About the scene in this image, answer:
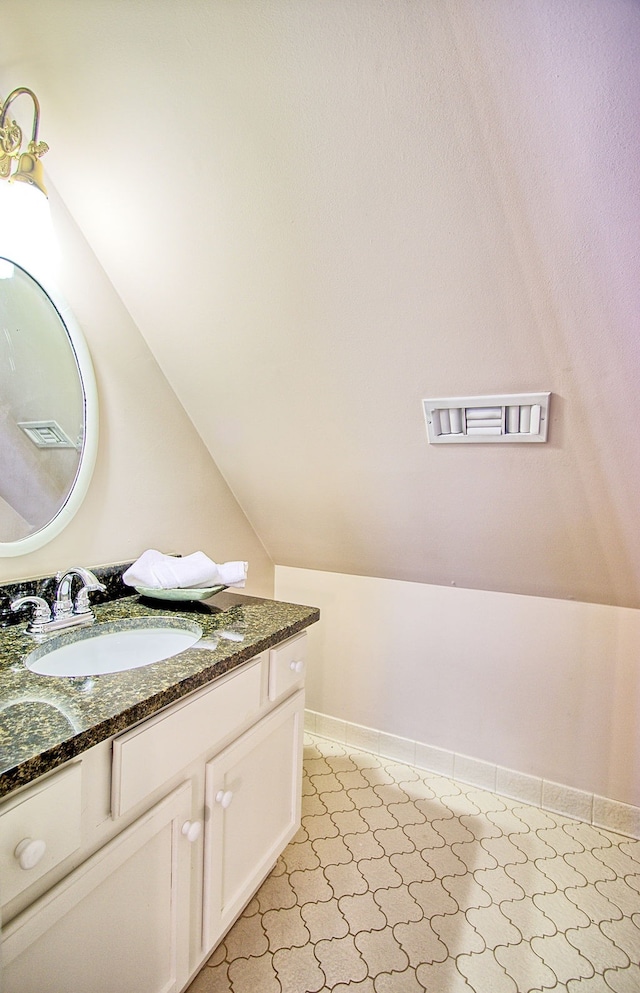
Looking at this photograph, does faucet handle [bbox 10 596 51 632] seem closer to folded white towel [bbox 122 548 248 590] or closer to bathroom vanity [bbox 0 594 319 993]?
bathroom vanity [bbox 0 594 319 993]

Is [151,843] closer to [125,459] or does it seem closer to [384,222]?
[125,459]

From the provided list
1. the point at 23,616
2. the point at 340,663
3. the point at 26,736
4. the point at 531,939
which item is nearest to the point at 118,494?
the point at 23,616

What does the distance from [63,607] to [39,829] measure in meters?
0.61

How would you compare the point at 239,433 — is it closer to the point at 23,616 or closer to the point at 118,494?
the point at 118,494

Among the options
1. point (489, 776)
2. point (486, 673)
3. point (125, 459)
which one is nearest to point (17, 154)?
point (125, 459)

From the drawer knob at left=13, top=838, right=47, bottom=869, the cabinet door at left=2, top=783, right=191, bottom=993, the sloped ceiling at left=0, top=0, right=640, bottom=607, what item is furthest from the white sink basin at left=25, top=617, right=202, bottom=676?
the sloped ceiling at left=0, top=0, right=640, bottom=607

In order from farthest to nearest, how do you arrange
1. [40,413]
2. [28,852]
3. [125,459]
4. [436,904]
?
[125,459], [436,904], [40,413], [28,852]

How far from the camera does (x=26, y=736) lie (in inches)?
27.9

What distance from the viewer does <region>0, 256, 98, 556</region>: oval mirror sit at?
3.93 feet

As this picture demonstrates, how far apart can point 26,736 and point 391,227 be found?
113 cm

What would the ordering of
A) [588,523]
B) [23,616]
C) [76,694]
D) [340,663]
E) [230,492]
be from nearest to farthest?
[76,694]
[23,616]
[588,523]
[230,492]
[340,663]

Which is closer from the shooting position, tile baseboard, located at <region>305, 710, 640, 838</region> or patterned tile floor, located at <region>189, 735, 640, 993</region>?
patterned tile floor, located at <region>189, 735, 640, 993</region>

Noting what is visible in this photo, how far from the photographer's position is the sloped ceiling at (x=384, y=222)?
807 mm

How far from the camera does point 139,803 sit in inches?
34.7
